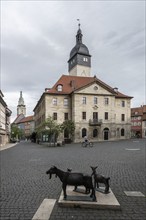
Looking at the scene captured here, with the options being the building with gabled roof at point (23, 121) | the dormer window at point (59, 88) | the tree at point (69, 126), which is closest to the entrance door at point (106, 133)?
the tree at point (69, 126)

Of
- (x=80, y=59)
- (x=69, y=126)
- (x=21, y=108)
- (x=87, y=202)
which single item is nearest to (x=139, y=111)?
(x=80, y=59)

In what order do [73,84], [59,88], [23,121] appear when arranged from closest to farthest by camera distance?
1. [59,88]
2. [73,84]
3. [23,121]

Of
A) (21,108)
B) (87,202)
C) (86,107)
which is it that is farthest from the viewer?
(21,108)

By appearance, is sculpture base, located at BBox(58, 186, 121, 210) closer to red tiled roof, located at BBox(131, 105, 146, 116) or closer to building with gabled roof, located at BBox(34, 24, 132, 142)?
building with gabled roof, located at BBox(34, 24, 132, 142)

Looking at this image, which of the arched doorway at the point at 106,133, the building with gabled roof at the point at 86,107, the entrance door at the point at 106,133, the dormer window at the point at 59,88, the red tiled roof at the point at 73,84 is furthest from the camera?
the entrance door at the point at 106,133

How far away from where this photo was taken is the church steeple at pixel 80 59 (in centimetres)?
7496

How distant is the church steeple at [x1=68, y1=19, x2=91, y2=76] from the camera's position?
7496 centimetres

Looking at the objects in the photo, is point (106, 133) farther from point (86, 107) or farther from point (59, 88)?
point (59, 88)

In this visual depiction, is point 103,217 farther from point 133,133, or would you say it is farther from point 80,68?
point 133,133

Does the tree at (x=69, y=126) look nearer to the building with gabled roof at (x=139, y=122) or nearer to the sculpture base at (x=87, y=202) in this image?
the building with gabled roof at (x=139, y=122)

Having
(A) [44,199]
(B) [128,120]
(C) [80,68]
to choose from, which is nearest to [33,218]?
(A) [44,199]

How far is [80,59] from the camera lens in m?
75.7

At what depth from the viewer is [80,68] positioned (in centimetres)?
7525

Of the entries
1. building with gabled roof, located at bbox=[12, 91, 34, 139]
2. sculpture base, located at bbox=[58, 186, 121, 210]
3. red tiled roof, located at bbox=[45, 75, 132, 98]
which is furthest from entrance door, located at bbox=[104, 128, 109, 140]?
building with gabled roof, located at bbox=[12, 91, 34, 139]
